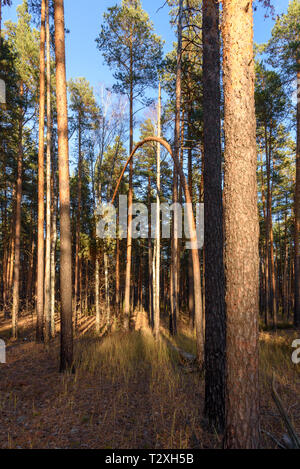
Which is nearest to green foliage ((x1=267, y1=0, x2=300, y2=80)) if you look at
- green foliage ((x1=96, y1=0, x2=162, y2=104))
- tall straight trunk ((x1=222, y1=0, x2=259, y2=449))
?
green foliage ((x1=96, y1=0, x2=162, y2=104))

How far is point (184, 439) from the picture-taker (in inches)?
141

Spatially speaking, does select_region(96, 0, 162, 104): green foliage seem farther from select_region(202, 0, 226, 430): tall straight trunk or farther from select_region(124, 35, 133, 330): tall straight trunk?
select_region(202, 0, 226, 430): tall straight trunk

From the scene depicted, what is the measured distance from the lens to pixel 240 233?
2.96 m

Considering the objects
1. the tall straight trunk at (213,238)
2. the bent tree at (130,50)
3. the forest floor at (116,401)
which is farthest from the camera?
the bent tree at (130,50)

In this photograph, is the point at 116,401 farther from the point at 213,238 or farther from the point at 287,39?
the point at 287,39

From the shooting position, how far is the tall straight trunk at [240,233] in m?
2.83

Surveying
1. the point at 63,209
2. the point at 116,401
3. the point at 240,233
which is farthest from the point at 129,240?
the point at 240,233

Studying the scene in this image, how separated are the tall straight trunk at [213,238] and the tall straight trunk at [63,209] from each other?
3787mm

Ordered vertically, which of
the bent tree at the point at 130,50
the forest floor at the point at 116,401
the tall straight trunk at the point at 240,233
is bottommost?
the forest floor at the point at 116,401

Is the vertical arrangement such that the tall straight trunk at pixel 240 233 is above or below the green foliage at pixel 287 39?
below

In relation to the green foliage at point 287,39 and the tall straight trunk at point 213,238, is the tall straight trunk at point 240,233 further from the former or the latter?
the green foliage at point 287,39

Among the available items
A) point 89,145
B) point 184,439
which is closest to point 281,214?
point 89,145

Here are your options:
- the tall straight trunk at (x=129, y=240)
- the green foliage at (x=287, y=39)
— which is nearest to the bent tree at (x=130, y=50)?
the tall straight trunk at (x=129, y=240)

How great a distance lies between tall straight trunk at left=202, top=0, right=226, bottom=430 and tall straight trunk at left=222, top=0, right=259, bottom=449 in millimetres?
1268
